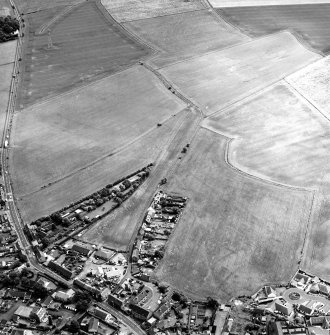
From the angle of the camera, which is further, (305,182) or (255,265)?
(305,182)

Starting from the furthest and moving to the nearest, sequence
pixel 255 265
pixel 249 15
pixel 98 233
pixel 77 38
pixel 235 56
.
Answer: pixel 249 15
pixel 77 38
pixel 235 56
pixel 98 233
pixel 255 265

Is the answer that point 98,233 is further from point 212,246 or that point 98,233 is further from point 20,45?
point 20,45

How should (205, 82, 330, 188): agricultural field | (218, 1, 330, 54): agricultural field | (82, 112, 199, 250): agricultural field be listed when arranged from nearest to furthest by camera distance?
(82, 112, 199, 250): agricultural field
(205, 82, 330, 188): agricultural field
(218, 1, 330, 54): agricultural field

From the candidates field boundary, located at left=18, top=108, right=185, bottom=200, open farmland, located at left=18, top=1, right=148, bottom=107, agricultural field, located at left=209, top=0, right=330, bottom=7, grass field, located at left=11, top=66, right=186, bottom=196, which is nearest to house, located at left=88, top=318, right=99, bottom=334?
field boundary, located at left=18, top=108, right=185, bottom=200

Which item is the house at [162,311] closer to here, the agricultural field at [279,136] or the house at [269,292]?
the house at [269,292]

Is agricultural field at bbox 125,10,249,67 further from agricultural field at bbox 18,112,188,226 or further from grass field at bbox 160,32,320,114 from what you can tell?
agricultural field at bbox 18,112,188,226

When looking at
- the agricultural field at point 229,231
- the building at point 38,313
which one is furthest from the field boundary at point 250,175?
the building at point 38,313

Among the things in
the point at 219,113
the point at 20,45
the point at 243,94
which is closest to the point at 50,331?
the point at 219,113
